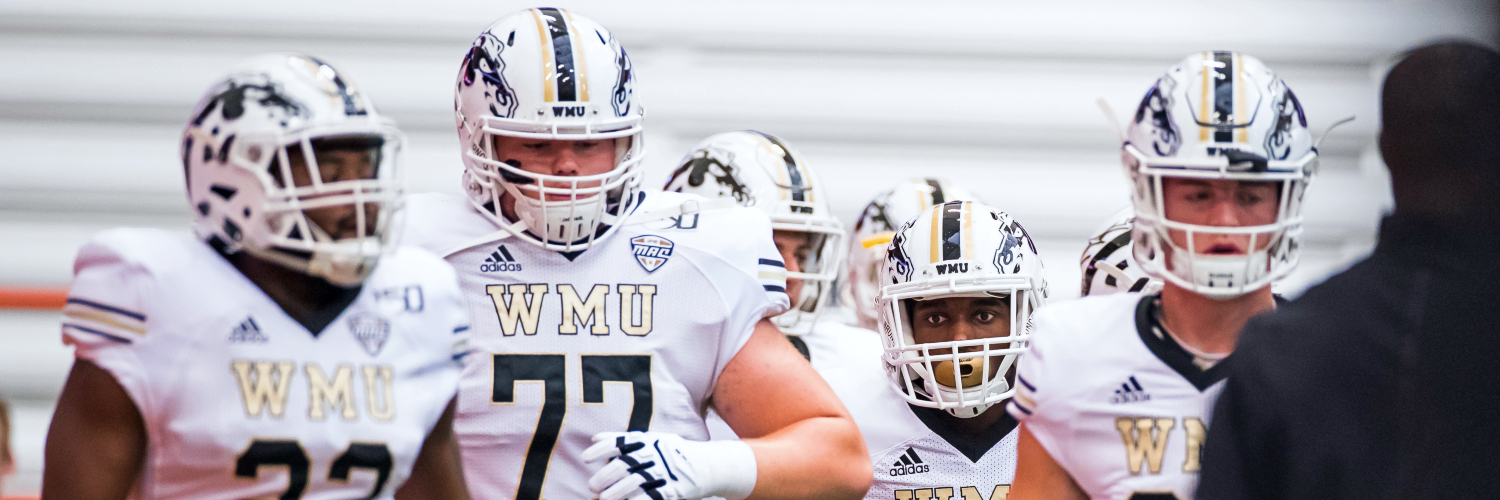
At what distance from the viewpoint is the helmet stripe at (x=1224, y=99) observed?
211 centimetres

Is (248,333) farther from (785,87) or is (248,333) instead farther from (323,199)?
(785,87)

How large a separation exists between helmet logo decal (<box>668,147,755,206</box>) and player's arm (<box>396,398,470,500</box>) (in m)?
1.42

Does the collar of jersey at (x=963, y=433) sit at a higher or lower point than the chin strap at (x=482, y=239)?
lower

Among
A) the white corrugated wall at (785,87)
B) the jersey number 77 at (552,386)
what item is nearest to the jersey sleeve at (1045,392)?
the jersey number 77 at (552,386)

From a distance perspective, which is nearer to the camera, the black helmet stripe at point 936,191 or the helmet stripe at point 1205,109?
the helmet stripe at point 1205,109

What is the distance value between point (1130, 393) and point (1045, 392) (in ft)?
0.44

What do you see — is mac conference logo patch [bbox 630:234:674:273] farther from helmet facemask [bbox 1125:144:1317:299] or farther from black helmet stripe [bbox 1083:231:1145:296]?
black helmet stripe [bbox 1083:231:1145:296]

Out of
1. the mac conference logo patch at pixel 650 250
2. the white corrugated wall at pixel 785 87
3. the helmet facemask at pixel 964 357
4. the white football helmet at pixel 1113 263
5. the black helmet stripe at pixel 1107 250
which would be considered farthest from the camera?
the white corrugated wall at pixel 785 87

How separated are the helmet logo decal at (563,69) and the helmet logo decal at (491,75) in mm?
78

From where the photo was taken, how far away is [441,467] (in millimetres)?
2029

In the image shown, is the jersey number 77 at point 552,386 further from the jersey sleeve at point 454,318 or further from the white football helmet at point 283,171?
the white football helmet at point 283,171

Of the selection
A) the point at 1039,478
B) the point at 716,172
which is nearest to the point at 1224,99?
the point at 1039,478

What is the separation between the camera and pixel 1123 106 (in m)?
4.77

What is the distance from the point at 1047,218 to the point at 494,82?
278cm
